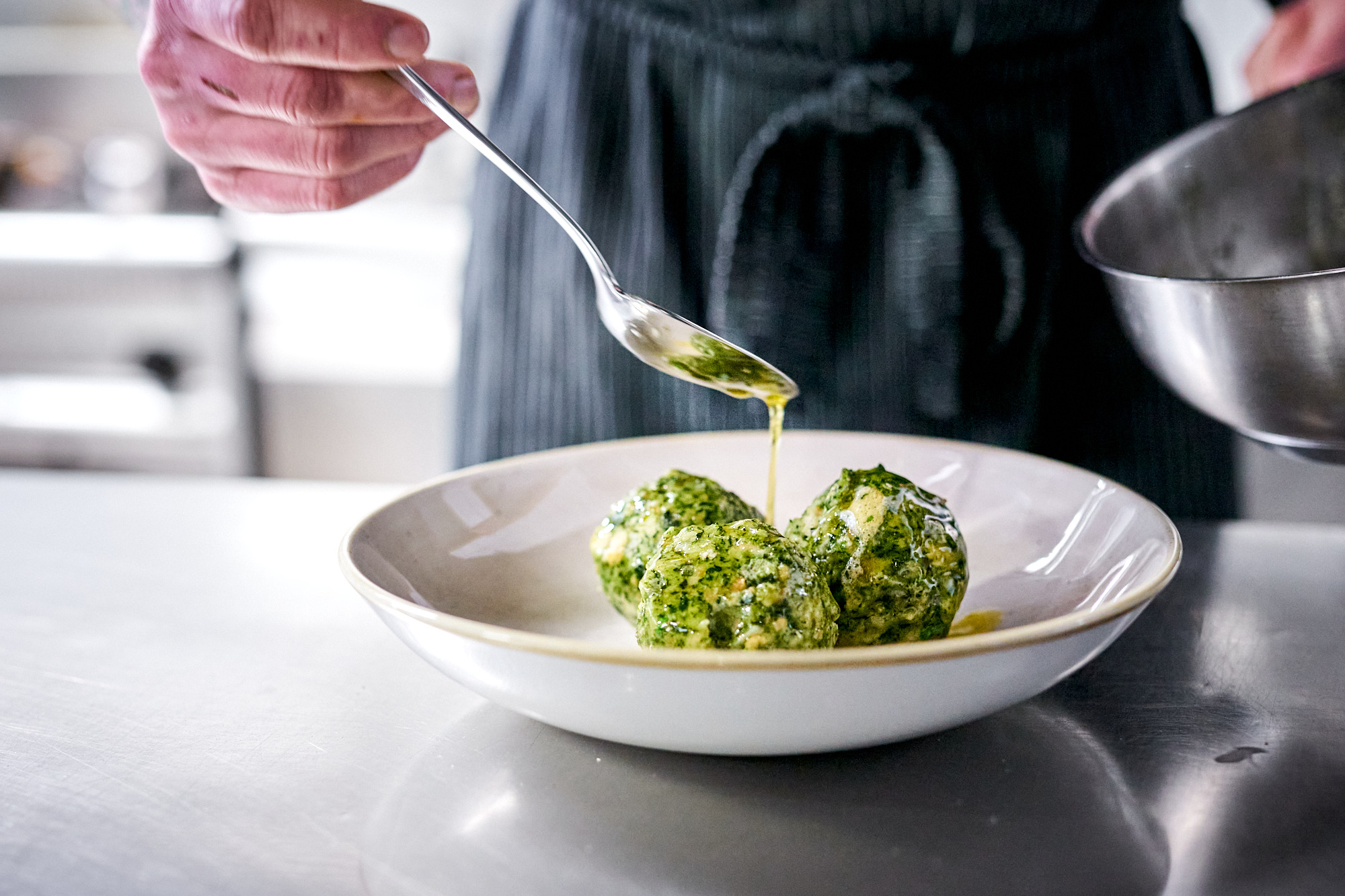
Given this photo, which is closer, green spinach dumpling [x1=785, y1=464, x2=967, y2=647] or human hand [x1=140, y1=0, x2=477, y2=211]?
green spinach dumpling [x1=785, y1=464, x2=967, y2=647]

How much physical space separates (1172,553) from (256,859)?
0.54 metres

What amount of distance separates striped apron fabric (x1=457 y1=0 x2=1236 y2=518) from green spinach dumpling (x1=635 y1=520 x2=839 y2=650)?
0.62 metres

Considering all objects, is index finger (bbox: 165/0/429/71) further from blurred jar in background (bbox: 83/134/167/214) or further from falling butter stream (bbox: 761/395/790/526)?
blurred jar in background (bbox: 83/134/167/214)

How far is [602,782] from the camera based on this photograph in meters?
0.63

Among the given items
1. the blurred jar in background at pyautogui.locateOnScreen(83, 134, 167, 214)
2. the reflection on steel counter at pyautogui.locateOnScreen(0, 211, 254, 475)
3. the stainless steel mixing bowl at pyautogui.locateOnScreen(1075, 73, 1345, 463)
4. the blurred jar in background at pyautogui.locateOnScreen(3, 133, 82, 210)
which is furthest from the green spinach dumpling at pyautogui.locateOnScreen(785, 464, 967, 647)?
the blurred jar in background at pyautogui.locateOnScreen(3, 133, 82, 210)

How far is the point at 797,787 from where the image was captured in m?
0.61

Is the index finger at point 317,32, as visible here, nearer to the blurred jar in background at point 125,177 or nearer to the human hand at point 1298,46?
the human hand at point 1298,46

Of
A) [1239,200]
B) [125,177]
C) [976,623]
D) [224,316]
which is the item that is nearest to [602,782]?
[976,623]

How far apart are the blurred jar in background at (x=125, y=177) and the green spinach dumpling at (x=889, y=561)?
2878mm

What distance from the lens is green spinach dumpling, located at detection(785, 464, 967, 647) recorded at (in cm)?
69

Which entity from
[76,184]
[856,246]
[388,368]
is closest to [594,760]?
[856,246]

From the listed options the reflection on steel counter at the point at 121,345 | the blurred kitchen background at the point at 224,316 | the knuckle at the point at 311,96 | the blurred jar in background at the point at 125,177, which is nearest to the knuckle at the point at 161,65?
the knuckle at the point at 311,96

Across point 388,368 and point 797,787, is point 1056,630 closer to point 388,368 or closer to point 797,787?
point 797,787

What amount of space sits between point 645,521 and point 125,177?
2.93 m
